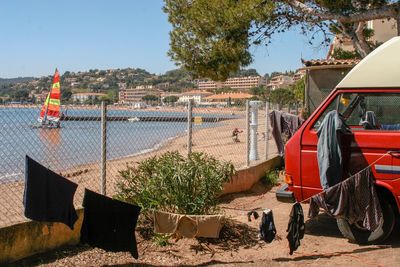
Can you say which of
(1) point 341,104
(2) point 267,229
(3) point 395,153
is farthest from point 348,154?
(2) point 267,229

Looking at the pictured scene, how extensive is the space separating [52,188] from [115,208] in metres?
0.71

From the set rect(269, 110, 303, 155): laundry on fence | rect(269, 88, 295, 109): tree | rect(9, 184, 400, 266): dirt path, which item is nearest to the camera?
rect(9, 184, 400, 266): dirt path

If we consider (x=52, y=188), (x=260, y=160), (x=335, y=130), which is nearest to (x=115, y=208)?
(x=52, y=188)

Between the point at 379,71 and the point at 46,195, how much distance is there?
4111 millimetres

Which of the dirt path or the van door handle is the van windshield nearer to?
the van door handle

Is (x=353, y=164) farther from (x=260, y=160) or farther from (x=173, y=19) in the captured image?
(x=173, y=19)

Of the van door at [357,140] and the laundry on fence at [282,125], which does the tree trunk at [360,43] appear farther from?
the van door at [357,140]

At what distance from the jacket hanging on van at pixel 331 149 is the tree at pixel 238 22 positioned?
5.96 m

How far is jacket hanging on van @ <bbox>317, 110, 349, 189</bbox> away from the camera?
5789mm

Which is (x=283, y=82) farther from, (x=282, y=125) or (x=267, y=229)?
(x=267, y=229)

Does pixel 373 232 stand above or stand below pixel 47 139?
below

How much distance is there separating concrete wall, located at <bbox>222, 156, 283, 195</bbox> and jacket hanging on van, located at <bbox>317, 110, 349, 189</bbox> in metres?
2.87

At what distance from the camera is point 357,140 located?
587 cm

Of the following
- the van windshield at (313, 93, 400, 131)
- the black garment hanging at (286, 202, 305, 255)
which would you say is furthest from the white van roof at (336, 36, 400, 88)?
the black garment hanging at (286, 202, 305, 255)
